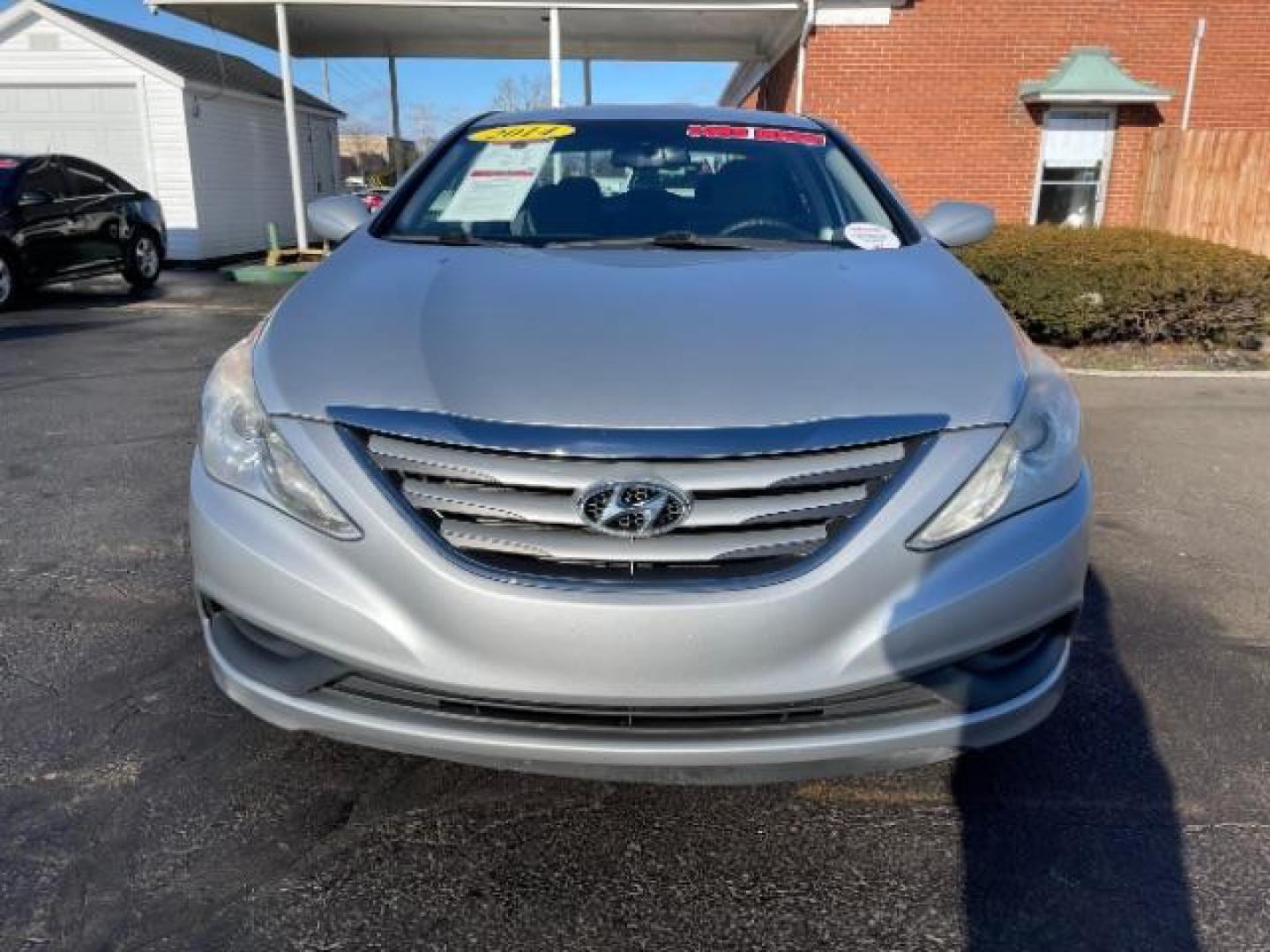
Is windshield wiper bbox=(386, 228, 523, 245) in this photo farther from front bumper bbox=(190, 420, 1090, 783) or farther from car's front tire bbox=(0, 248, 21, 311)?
car's front tire bbox=(0, 248, 21, 311)

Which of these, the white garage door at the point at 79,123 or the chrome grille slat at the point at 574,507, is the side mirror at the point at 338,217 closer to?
the chrome grille slat at the point at 574,507

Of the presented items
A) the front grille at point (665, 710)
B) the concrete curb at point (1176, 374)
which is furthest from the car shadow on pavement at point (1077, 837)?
the concrete curb at point (1176, 374)

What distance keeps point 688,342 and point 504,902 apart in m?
1.22

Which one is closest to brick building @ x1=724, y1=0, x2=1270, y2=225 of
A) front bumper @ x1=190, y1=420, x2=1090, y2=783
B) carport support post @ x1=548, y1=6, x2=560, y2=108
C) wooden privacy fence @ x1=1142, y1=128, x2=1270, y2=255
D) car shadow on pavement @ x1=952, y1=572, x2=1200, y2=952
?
wooden privacy fence @ x1=1142, y1=128, x2=1270, y2=255

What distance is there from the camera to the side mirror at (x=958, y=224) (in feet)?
11.1

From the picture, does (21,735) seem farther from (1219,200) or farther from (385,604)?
(1219,200)

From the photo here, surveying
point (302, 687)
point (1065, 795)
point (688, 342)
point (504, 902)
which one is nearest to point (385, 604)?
point (302, 687)

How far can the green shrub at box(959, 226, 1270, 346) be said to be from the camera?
771 centimetres

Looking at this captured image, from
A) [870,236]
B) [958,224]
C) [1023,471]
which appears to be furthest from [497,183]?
[1023,471]

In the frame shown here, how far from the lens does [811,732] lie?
183 cm

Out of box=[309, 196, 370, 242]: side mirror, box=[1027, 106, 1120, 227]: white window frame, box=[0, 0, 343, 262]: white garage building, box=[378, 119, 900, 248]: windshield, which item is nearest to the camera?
box=[378, 119, 900, 248]: windshield

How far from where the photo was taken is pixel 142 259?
12320 millimetres

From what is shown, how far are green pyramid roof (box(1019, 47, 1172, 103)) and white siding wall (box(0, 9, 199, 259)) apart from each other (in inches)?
487

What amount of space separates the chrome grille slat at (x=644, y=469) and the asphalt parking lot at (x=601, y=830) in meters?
0.88
